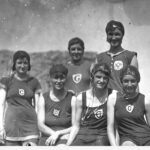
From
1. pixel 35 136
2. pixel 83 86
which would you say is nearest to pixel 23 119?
pixel 35 136

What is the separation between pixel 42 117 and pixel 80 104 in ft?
0.85

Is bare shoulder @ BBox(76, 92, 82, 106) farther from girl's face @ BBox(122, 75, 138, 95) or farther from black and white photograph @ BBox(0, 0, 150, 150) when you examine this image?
girl's face @ BBox(122, 75, 138, 95)

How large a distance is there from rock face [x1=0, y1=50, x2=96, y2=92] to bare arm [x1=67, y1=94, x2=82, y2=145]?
1711 millimetres

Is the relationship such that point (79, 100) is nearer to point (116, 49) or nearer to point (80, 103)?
point (80, 103)

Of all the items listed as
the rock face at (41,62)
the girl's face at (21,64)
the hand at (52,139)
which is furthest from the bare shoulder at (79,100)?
the rock face at (41,62)

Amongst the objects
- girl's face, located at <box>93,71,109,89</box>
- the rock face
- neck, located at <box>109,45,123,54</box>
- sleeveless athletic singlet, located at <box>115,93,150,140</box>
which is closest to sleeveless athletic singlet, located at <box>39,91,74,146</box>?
girl's face, located at <box>93,71,109,89</box>

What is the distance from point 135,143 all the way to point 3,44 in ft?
7.71

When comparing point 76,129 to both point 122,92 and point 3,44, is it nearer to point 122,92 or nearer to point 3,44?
point 122,92

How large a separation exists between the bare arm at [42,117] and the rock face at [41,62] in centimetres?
160

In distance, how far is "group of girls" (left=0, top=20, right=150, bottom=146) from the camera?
3537 mm

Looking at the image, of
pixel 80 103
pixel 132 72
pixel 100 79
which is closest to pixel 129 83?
pixel 132 72

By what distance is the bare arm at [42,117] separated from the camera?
11.9 feet

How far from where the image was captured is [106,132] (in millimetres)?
3562

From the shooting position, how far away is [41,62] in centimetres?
545
